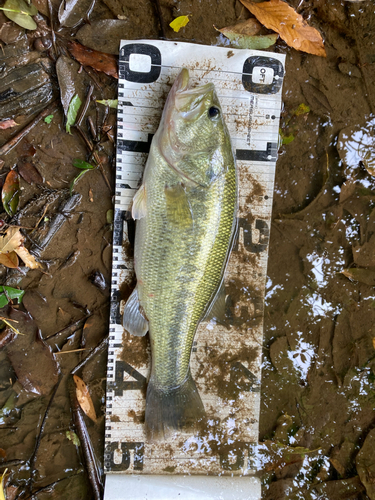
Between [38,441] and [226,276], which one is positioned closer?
[38,441]

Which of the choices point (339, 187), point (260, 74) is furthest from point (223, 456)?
point (260, 74)

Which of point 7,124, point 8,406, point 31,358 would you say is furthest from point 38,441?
point 7,124

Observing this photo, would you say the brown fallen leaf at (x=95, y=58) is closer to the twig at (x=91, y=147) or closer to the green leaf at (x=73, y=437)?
the twig at (x=91, y=147)

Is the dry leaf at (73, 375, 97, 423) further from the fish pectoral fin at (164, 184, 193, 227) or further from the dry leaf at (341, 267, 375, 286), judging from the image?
the dry leaf at (341, 267, 375, 286)

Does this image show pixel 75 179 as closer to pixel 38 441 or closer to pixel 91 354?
pixel 91 354

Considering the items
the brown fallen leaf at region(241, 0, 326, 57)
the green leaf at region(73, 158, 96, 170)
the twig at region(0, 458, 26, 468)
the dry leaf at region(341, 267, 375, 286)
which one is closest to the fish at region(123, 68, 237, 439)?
the green leaf at region(73, 158, 96, 170)
